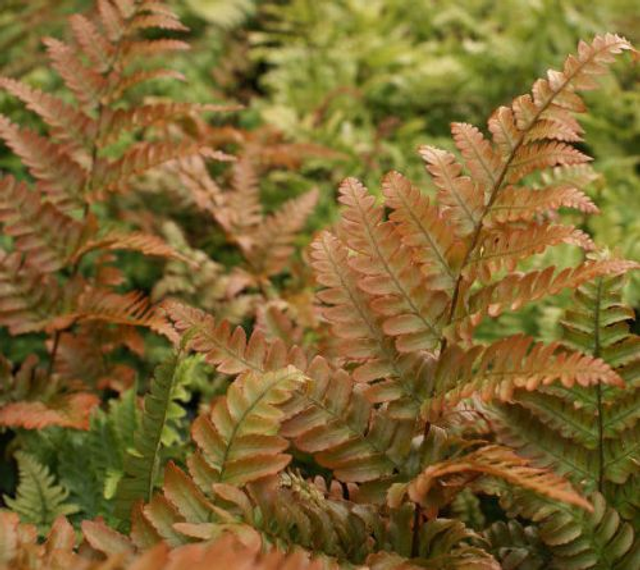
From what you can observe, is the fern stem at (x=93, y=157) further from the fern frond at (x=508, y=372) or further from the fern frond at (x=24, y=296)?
the fern frond at (x=508, y=372)

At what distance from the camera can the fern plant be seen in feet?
4.37

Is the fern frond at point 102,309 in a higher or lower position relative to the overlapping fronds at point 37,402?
higher

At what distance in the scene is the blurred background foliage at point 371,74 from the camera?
304cm

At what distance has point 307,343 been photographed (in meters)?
2.17

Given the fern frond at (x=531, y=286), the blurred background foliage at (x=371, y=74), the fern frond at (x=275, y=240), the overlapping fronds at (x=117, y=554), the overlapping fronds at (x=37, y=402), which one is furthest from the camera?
→ the blurred background foliage at (x=371, y=74)

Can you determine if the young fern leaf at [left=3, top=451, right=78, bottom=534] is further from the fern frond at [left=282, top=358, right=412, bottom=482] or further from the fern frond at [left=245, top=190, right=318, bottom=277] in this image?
the fern frond at [left=245, top=190, right=318, bottom=277]

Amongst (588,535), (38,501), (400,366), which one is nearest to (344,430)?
(400,366)

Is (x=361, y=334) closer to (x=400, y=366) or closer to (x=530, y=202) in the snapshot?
(x=400, y=366)

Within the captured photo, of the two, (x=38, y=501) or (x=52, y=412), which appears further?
(x=52, y=412)

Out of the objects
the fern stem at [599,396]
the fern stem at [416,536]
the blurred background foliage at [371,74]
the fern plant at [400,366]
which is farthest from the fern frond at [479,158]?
the blurred background foliage at [371,74]

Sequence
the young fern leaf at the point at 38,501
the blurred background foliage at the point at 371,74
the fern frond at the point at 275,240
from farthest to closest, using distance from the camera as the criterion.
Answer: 1. the blurred background foliage at the point at 371,74
2. the fern frond at the point at 275,240
3. the young fern leaf at the point at 38,501

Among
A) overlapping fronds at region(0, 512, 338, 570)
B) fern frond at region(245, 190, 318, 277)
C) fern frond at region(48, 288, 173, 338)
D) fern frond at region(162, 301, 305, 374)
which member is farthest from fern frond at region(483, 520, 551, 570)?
fern frond at region(245, 190, 318, 277)

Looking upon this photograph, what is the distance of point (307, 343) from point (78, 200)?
69 centimetres

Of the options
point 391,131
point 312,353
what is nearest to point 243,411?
point 312,353
